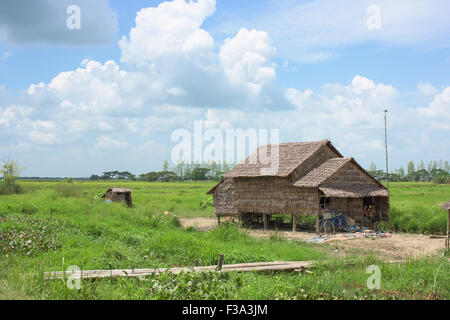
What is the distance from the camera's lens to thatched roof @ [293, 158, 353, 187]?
1457 centimetres

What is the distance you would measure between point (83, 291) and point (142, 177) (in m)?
76.9

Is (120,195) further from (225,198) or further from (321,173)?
(321,173)

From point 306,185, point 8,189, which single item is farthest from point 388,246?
point 8,189

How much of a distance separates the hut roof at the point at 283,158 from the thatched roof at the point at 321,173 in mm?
566

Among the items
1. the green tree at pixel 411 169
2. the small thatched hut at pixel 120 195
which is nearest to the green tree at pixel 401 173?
the green tree at pixel 411 169

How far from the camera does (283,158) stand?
16766mm

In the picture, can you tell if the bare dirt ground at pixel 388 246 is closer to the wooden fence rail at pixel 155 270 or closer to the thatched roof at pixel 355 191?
the thatched roof at pixel 355 191

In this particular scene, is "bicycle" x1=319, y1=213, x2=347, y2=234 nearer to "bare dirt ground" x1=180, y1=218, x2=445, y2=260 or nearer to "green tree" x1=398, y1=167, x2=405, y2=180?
"bare dirt ground" x1=180, y1=218, x2=445, y2=260

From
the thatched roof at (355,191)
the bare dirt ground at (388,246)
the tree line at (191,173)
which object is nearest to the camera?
the bare dirt ground at (388,246)

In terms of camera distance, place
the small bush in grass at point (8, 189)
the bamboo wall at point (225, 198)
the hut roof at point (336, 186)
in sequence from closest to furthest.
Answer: the hut roof at point (336, 186), the bamboo wall at point (225, 198), the small bush in grass at point (8, 189)

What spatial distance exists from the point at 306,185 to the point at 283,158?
2.47 meters

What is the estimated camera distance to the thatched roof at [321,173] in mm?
14570

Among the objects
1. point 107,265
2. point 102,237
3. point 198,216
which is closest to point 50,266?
point 107,265
